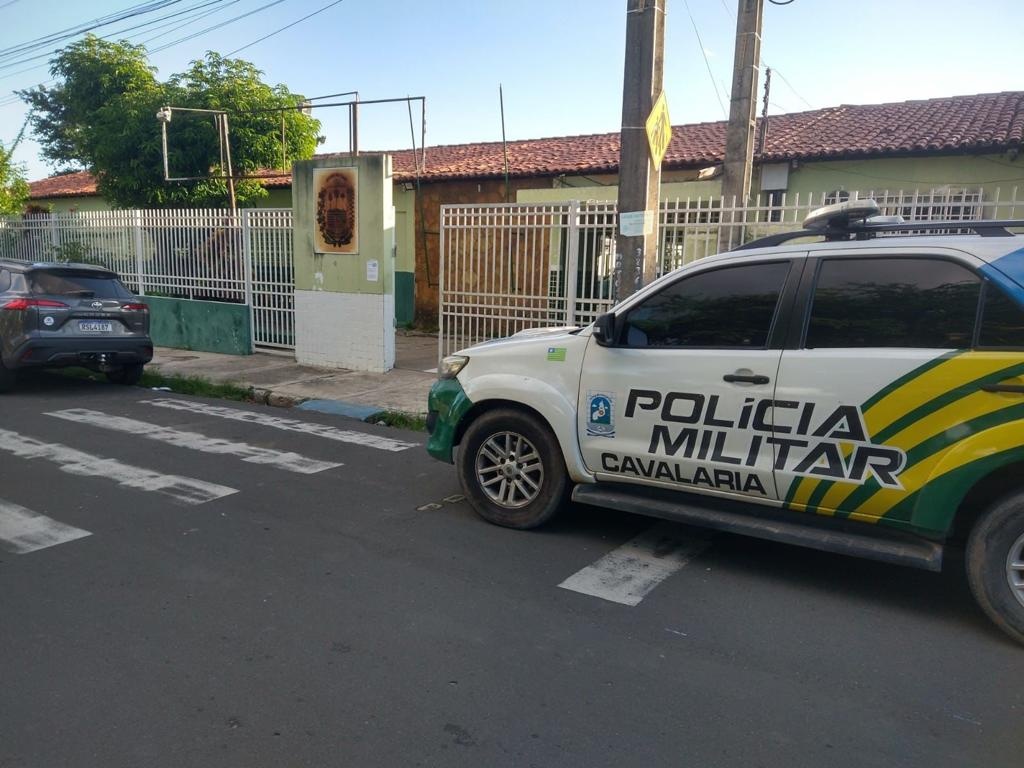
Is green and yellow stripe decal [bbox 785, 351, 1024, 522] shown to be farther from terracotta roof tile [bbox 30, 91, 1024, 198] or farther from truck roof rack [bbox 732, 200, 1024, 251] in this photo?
terracotta roof tile [bbox 30, 91, 1024, 198]

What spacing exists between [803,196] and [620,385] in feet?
35.2

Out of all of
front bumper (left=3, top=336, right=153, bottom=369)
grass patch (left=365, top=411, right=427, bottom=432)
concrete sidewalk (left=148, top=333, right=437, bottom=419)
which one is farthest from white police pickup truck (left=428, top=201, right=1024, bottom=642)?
front bumper (left=3, top=336, right=153, bottom=369)

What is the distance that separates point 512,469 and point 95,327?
6.81 meters

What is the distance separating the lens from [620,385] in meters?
4.61

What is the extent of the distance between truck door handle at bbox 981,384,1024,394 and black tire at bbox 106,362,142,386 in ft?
32.2

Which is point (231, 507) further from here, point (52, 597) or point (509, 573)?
point (509, 573)

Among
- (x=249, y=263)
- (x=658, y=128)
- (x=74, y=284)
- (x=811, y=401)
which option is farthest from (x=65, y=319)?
(x=811, y=401)

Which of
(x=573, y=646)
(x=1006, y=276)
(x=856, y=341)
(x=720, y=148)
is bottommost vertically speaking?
(x=573, y=646)

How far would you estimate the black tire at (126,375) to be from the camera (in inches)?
410

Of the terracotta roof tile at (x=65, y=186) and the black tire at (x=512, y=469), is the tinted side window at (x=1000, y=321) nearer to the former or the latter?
the black tire at (x=512, y=469)

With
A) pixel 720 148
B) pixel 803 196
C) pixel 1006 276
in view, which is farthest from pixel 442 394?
pixel 720 148

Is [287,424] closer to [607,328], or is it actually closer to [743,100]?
[607,328]

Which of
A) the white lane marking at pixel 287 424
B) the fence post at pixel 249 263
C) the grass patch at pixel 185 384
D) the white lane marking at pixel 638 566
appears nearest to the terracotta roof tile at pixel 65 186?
the fence post at pixel 249 263

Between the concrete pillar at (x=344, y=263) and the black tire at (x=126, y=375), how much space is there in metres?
2.34
